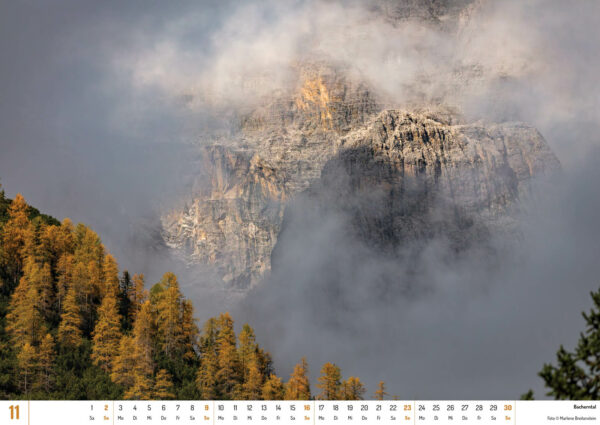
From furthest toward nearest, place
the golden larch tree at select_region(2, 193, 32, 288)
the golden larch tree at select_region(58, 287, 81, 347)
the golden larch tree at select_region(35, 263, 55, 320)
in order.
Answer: the golden larch tree at select_region(2, 193, 32, 288) < the golden larch tree at select_region(35, 263, 55, 320) < the golden larch tree at select_region(58, 287, 81, 347)

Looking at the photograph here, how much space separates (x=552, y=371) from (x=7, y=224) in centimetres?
15082

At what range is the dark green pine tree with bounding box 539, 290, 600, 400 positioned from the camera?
51406 millimetres

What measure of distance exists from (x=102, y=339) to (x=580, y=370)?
119 m

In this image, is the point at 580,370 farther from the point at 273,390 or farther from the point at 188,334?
the point at 188,334

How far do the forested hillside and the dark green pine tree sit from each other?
96.9 m

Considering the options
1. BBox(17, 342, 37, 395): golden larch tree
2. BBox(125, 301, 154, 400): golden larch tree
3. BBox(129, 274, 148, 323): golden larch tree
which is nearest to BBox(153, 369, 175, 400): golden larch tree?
BBox(125, 301, 154, 400): golden larch tree

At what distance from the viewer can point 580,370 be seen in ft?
172

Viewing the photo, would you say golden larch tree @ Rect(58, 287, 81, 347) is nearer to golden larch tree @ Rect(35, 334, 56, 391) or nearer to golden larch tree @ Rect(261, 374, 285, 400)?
golden larch tree @ Rect(35, 334, 56, 391)

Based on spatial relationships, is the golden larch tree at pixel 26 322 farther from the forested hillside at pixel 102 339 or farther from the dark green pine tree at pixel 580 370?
the dark green pine tree at pixel 580 370

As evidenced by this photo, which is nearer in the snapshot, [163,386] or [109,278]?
[163,386]
